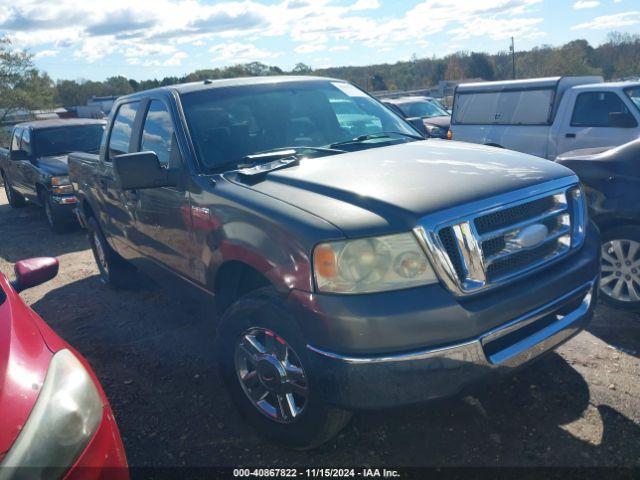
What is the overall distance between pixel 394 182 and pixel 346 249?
54cm

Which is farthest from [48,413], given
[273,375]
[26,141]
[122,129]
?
[26,141]

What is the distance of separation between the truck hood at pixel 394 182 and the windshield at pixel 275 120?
388mm

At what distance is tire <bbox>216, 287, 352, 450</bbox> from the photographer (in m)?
2.62

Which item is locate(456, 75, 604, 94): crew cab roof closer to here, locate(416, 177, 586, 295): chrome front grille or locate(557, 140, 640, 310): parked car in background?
locate(557, 140, 640, 310): parked car in background

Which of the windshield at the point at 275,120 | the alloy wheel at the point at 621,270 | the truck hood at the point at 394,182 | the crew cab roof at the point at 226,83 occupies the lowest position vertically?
the alloy wheel at the point at 621,270

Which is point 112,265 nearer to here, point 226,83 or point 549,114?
point 226,83

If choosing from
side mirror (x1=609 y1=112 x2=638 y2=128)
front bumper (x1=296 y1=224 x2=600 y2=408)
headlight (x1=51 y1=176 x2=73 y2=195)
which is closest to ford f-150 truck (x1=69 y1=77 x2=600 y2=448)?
front bumper (x1=296 y1=224 x2=600 y2=408)

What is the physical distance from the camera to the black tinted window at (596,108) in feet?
25.3

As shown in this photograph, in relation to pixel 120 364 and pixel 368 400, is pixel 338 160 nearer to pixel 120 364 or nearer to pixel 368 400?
pixel 368 400

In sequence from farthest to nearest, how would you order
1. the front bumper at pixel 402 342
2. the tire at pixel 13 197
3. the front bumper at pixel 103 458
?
the tire at pixel 13 197 < the front bumper at pixel 402 342 < the front bumper at pixel 103 458

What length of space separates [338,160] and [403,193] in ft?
2.49

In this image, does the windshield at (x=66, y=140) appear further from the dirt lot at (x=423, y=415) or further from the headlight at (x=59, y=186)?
the dirt lot at (x=423, y=415)

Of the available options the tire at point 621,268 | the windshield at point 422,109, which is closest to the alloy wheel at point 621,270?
the tire at point 621,268

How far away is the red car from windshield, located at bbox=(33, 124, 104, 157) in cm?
828
